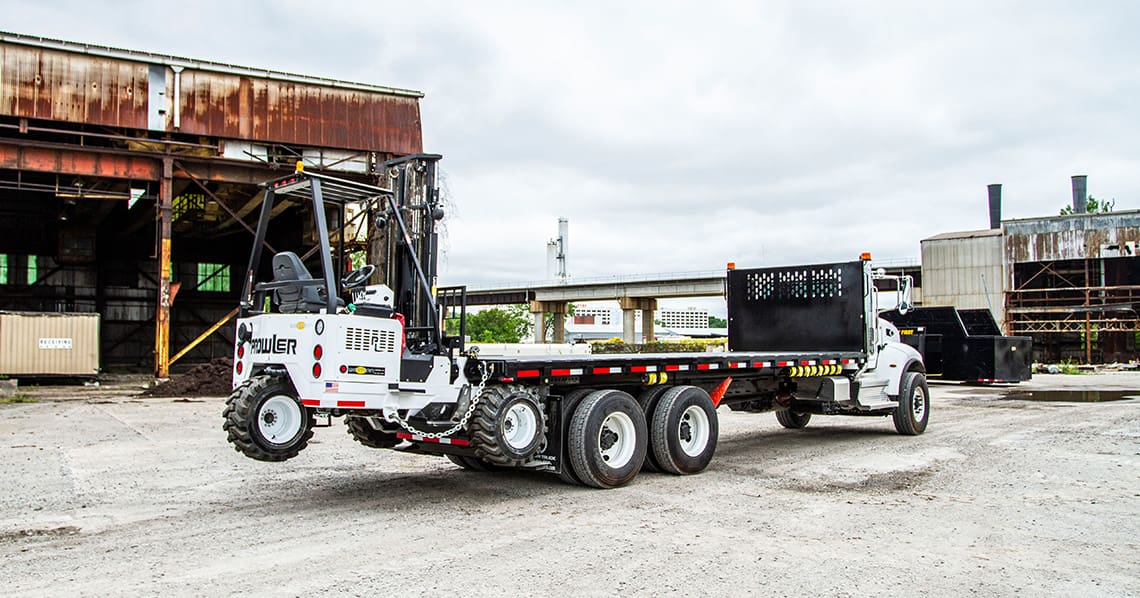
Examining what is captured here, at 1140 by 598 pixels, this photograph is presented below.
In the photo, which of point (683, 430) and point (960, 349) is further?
point (960, 349)

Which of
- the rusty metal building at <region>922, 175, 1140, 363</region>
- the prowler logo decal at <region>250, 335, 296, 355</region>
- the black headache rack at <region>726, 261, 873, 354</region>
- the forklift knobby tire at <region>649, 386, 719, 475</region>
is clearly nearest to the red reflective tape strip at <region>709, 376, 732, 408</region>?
the forklift knobby tire at <region>649, 386, 719, 475</region>

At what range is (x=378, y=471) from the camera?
10.4 m

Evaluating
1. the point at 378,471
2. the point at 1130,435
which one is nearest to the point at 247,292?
the point at 378,471

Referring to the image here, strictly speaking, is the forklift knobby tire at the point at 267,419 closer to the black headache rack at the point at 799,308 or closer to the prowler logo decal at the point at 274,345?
the prowler logo decal at the point at 274,345

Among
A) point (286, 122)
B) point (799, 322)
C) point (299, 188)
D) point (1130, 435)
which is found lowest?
point (1130, 435)

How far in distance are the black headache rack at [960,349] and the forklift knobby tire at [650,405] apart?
1676 centimetres

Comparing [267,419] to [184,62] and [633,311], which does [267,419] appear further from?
[633,311]

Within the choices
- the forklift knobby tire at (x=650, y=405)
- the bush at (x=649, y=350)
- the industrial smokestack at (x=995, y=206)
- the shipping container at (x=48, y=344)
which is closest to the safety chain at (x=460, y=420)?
the forklift knobby tire at (x=650, y=405)

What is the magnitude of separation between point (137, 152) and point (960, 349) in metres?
24.4

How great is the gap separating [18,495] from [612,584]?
673 cm

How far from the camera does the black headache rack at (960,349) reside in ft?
82.4

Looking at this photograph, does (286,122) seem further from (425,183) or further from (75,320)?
(425,183)

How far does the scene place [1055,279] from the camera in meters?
49.7

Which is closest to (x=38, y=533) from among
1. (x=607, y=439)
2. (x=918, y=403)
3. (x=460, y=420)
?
(x=460, y=420)
